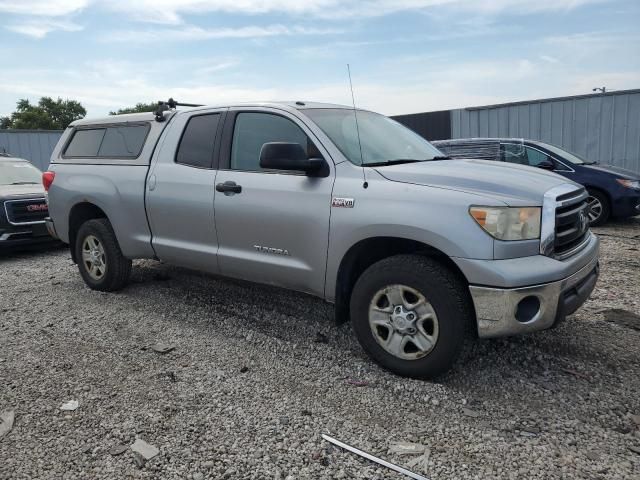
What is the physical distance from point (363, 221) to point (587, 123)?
11.2 metres

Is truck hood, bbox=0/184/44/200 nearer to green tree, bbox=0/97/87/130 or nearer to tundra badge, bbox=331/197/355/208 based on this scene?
tundra badge, bbox=331/197/355/208

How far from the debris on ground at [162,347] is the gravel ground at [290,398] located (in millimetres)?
44

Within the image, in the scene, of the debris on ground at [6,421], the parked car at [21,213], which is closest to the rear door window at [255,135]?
the debris on ground at [6,421]

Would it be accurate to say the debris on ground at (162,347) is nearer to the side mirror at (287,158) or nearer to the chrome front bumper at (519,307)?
the side mirror at (287,158)

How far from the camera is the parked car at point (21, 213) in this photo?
24.6 feet

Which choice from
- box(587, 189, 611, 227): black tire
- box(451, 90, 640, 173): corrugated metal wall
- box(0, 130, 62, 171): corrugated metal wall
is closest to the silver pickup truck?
box(587, 189, 611, 227): black tire

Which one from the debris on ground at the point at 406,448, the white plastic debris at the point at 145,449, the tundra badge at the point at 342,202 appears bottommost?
the debris on ground at the point at 406,448

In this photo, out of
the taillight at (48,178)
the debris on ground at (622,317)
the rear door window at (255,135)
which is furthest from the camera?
the taillight at (48,178)

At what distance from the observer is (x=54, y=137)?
19.1 metres

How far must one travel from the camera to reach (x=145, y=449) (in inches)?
106

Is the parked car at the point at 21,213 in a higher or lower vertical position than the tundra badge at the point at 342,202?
lower

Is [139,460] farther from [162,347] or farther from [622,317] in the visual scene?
[622,317]

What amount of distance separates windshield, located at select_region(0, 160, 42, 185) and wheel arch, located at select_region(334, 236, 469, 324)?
274 inches

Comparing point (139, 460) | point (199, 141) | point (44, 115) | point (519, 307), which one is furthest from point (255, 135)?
point (44, 115)
